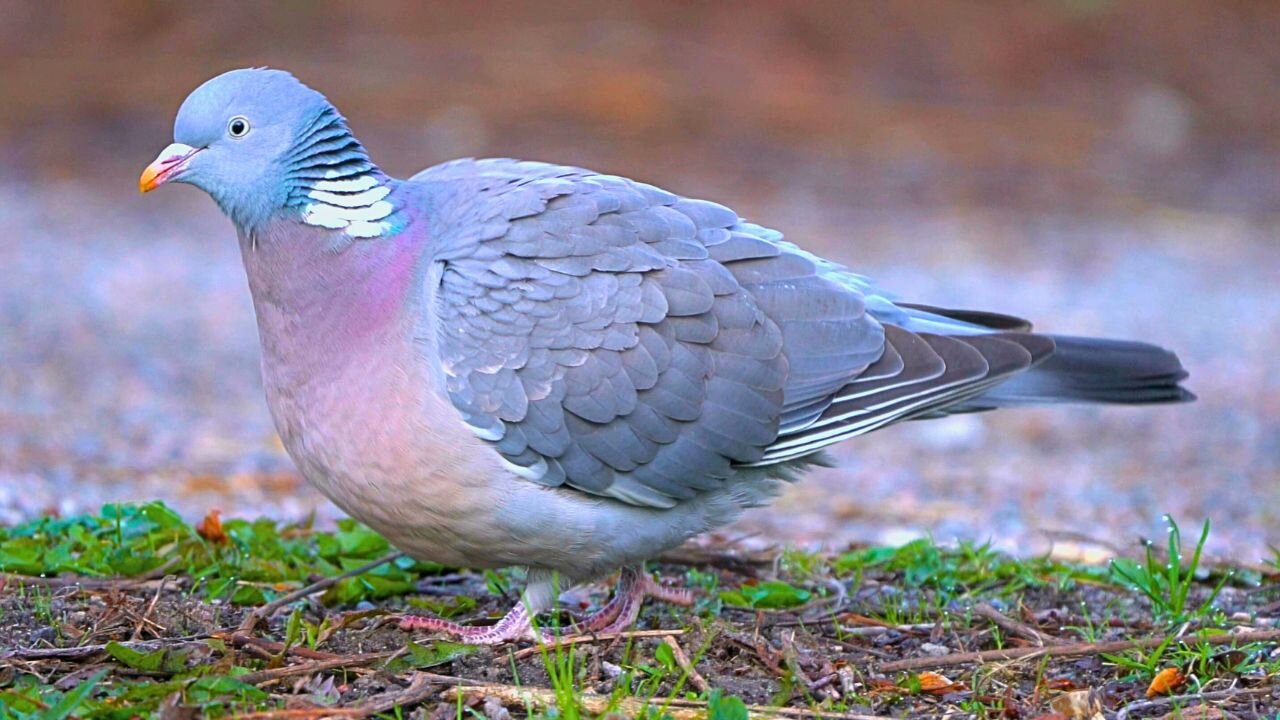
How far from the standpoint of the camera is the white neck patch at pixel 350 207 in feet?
13.8

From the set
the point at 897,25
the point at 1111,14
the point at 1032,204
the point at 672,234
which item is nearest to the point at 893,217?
the point at 1032,204

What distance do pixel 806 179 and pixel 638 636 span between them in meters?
9.75

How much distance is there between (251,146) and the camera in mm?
4207

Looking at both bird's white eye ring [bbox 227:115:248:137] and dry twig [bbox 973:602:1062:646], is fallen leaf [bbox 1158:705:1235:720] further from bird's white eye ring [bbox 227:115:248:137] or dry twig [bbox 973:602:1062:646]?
bird's white eye ring [bbox 227:115:248:137]

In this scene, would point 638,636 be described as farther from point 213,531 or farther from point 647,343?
point 213,531

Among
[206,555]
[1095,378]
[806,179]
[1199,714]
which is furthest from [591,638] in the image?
[806,179]

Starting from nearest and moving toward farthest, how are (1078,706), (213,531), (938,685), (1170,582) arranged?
1. (1078,706)
2. (938,685)
3. (1170,582)
4. (213,531)

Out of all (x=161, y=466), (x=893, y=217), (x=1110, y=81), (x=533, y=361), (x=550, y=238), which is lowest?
(x=161, y=466)

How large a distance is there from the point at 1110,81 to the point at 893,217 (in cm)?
348

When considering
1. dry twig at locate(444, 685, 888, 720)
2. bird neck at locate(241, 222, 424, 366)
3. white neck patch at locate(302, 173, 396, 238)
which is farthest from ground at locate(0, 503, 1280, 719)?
white neck patch at locate(302, 173, 396, 238)

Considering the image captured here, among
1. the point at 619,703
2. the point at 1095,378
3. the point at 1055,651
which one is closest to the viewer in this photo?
→ the point at 619,703

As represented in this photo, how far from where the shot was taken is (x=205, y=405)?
8.44 meters

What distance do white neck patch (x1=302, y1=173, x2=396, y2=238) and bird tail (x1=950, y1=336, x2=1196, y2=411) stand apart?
188 cm

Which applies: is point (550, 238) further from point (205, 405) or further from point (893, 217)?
point (893, 217)
